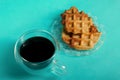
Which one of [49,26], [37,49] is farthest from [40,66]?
[49,26]

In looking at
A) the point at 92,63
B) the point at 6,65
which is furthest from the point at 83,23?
the point at 6,65

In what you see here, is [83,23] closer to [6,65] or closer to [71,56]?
[71,56]

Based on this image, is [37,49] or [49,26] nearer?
[37,49]

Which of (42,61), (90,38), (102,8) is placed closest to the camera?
(42,61)

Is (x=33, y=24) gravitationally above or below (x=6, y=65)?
above

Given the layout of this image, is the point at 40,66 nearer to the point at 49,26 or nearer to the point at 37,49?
the point at 37,49
